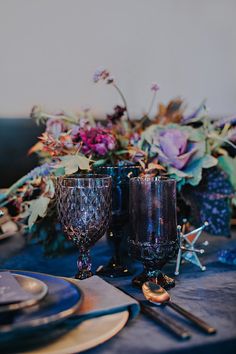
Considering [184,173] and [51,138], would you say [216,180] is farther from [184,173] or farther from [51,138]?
[51,138]

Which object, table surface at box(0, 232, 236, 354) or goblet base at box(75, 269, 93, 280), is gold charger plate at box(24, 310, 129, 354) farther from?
goblet base at box(75, 269, 93, 280)

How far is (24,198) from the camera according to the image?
1188 mm

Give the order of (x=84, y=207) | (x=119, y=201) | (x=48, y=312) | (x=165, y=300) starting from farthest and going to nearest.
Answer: (x=119, y=201) → (x=84, y=207) → (x=165, y=300) → (x=48, y=312)

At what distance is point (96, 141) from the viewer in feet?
3.22

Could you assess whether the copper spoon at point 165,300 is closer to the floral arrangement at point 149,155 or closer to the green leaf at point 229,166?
the floral arrangement at point 149,155

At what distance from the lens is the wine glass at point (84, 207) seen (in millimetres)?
788

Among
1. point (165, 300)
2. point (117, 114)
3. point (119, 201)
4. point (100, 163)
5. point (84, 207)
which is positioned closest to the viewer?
point (165, 300)

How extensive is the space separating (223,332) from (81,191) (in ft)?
1.13

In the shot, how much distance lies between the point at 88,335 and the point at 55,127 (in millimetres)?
637

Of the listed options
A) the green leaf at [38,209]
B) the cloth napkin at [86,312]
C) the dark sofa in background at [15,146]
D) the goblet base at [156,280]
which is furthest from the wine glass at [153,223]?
the dark sofa in background at [15,146]

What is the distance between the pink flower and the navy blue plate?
41 centimetres

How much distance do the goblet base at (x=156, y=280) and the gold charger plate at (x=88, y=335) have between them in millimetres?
176

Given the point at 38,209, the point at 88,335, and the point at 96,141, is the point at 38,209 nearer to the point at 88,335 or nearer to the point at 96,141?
the point at 96,141

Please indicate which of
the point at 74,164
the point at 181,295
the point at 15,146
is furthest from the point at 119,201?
the point at 15,146
